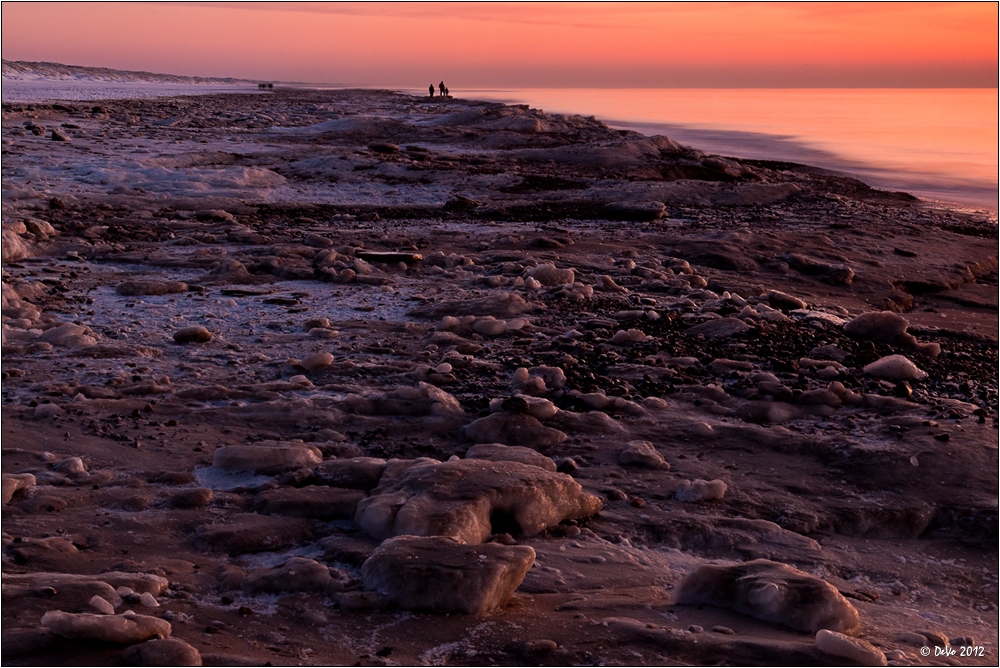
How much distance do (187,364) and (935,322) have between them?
5402 millimetres

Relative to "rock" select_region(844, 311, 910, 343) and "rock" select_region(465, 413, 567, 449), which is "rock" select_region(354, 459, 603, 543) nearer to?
"rock" select_region(465, 413, 567, 449)

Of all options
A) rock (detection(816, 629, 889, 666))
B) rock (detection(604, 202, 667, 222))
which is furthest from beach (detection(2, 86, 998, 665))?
rock (detection(604, 202, 667, 222))

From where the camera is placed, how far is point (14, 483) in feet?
11.4

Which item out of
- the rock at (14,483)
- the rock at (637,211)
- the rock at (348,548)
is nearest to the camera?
the rock at (348,548)

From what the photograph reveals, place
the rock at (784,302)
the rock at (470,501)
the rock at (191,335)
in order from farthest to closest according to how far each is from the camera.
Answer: the rock at (784,302), the rock at (191,335), the rock at (470,501)

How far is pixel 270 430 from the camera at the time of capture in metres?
4.36

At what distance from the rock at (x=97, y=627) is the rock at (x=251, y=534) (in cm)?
82

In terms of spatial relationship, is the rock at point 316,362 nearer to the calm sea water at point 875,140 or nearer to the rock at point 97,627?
the rock at point 97,627

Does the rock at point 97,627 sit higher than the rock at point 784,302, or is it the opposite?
the rock at point 784,302

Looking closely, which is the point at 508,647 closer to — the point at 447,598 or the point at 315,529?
the point at 447,598

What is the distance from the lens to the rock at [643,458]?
4.12m

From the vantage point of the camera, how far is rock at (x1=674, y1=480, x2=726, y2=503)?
12.5 ft

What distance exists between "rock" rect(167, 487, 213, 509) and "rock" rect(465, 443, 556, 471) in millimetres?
1013

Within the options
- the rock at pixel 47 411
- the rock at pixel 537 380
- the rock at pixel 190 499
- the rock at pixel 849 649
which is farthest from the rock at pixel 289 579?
the rock at pixel 537 380
